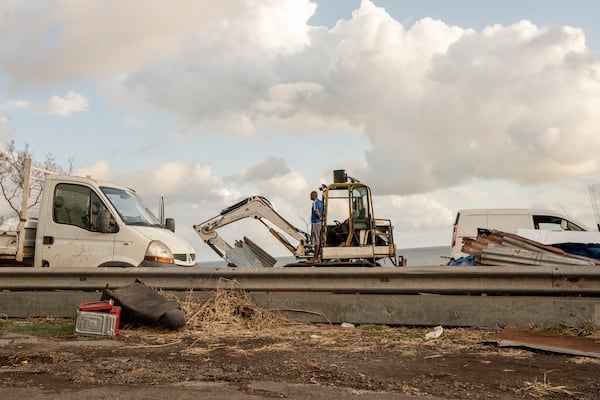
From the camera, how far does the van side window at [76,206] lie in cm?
906

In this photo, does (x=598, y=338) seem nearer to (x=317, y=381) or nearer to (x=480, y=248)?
(x=480, y=248)

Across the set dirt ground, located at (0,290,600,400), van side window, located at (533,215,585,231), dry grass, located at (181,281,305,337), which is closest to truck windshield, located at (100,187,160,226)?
dry grass, located at (181,281,305,337)

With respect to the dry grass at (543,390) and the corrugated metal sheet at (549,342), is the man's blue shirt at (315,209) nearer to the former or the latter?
the corrugated metal sheet at (549,342)

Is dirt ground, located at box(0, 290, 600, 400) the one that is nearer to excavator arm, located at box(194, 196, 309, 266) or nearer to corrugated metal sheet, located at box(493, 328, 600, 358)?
corrugated metal sheet, located at box(493, 328, 600, 358)

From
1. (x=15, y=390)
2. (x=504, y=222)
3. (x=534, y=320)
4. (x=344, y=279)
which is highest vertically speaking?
(x=504, y=222)

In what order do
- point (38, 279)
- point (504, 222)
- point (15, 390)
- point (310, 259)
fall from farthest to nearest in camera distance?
1. point (310, 259)
2. point (504, 222)
3. point (38, 279)
4. point (15, 390)

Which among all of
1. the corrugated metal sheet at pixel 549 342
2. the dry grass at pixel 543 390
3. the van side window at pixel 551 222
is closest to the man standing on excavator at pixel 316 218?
the van side window at pixel 551 222

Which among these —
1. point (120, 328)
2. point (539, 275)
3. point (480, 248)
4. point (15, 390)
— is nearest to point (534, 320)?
point (539, 275)

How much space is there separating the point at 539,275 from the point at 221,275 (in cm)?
385

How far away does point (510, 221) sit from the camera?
14.9 meters

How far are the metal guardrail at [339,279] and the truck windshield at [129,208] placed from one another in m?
1.96

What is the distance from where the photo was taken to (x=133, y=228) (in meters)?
8.95

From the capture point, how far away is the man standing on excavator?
1614 cm

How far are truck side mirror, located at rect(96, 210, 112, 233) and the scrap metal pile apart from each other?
570 cm
